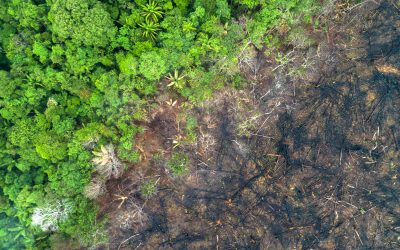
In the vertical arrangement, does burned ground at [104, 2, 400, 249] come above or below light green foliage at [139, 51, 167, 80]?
below

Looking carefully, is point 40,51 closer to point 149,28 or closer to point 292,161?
point 149,28

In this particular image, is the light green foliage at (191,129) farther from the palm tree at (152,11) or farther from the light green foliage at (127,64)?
the palm tree at (152,11)

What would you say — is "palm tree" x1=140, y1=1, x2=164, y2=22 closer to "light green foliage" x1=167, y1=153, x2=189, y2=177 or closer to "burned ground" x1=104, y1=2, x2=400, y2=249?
"burned ground" x1=104, y1=2, x2=400, y2=249

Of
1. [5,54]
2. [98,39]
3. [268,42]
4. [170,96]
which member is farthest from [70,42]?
[268,42]

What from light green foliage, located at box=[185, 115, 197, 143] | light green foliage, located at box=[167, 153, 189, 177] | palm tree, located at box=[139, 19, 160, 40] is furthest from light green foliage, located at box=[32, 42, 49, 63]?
light green foliage, located at box=[167, 153, 189, 177]

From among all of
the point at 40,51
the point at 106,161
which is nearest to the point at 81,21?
the point at 40,51

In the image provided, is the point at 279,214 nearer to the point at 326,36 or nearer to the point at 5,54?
the point at 326,36
